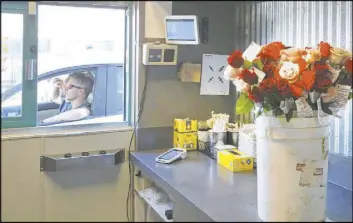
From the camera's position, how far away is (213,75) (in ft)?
8.53

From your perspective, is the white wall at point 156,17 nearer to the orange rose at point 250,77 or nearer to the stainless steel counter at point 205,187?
the stainless steel counter at point 205,187

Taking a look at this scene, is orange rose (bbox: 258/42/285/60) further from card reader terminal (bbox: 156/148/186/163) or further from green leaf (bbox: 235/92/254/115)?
card reader terminal (bbox: 156/148/186/163)

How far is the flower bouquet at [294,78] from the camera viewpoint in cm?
119

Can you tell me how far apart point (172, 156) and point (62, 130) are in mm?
657

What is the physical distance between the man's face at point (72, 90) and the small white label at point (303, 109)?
147 centimetres

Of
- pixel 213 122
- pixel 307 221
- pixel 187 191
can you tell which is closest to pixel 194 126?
pixel 213 122

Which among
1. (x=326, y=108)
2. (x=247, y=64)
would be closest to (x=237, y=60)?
(x=247, y=64)

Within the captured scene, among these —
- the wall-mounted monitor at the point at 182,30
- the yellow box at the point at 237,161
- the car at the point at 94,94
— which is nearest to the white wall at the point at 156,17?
the wall-mounted monitor at the point at 182,30

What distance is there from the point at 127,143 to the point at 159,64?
51 cm

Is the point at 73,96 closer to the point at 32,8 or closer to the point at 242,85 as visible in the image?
the point at 32,8

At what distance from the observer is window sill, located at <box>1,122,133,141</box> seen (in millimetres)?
2210

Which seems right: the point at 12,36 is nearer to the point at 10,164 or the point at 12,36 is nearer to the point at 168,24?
the point at 10,164

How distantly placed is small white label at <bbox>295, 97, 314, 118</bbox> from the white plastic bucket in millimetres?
16

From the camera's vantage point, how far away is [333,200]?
1562mm
